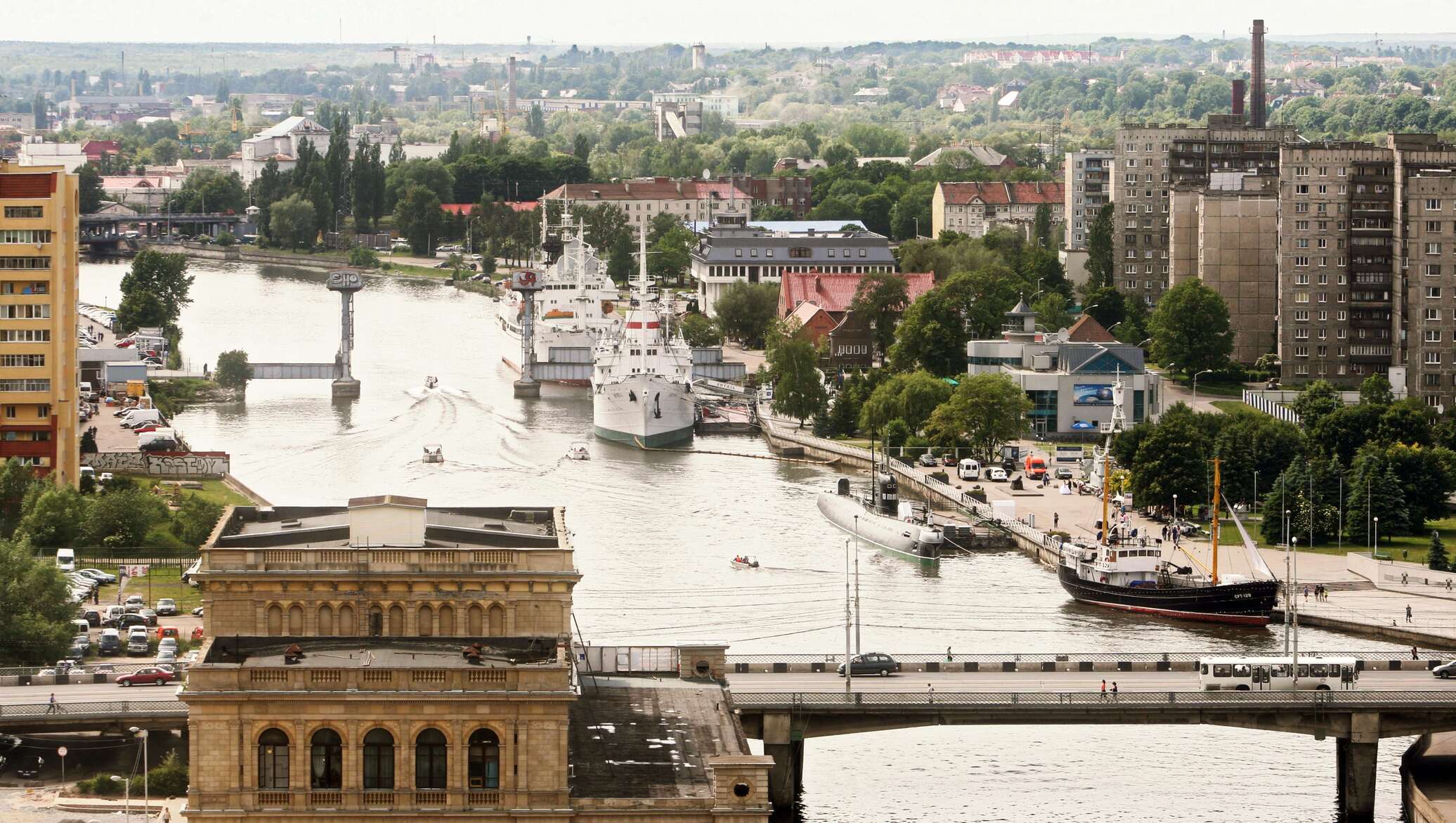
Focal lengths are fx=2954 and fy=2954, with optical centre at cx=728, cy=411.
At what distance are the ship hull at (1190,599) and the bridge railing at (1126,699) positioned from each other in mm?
15761

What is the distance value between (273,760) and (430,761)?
1862mm

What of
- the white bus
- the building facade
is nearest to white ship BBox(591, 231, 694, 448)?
the white bus

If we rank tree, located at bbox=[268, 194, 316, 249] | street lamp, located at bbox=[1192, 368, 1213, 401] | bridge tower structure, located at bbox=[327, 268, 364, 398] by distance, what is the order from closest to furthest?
street lamp, located at bbox=[1192, 368, 1213, 401], bridge tower structure, located at bbox=[327, 268, 364, 398], tree, located at bbox=[268, 194, 316, 249]

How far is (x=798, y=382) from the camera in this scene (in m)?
99.9

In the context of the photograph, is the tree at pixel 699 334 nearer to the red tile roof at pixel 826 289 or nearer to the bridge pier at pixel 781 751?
the red tile roof at pixel 826 289

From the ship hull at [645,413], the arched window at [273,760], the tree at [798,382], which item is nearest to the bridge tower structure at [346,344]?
the ship hull at [645,413]

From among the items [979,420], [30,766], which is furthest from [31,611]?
[979,420]

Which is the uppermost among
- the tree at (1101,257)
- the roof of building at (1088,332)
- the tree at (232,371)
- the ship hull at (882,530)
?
the tree at (1101,257)

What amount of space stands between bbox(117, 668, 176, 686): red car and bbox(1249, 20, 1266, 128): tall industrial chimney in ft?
392

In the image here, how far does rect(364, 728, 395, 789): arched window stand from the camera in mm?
35031

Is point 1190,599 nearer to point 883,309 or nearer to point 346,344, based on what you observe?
point 346,344

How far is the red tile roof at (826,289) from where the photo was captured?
124000mm

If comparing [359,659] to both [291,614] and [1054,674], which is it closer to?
[291,614]

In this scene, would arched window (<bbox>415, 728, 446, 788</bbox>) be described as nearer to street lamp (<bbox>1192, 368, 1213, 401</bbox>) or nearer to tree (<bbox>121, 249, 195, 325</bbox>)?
street lamp (<bbox>1192, 368, 1213, 401</bbox>)
